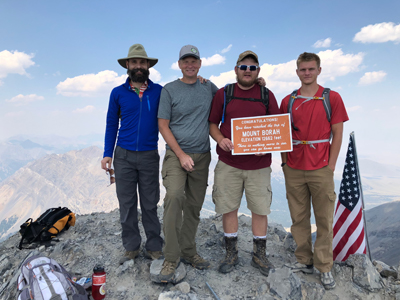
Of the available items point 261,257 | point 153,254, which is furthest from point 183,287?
point 261,257

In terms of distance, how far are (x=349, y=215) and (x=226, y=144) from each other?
11.6 feet

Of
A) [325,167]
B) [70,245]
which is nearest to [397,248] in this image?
[325,167]

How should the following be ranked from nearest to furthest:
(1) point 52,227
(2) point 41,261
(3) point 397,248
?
(2) point 41,261
(1) point 52,227
(3) point 397,248

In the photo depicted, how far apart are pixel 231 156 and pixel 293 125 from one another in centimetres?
129

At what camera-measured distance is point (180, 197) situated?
4762 mm

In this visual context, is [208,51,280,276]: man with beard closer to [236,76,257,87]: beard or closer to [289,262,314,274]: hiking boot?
[236,76,257,87]: beard

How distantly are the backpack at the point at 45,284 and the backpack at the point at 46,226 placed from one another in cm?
344

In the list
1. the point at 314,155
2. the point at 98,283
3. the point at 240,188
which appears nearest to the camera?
the point at 98,283

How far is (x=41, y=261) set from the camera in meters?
4.52

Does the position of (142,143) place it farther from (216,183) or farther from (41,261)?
(41,261)

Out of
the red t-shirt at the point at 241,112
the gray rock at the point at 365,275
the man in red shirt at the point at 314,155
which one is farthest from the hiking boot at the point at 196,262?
the gray rock at the point at 365,275

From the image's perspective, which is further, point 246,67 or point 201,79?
point 201,79

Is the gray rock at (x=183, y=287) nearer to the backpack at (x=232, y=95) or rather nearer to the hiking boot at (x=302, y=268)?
the hiking boot at (x=302, y=268)

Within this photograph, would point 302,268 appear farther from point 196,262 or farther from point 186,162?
point 186,162
